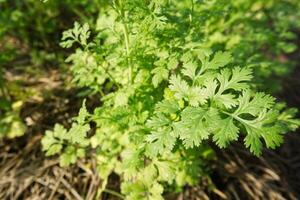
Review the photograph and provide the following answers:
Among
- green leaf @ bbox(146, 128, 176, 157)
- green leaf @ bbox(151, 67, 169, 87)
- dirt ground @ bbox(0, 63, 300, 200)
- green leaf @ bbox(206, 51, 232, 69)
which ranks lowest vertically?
dirt ground @ bbox(0, 63, 300, 200)

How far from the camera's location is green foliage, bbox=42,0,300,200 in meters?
1.67

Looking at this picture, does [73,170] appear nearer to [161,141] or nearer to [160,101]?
[160,101]

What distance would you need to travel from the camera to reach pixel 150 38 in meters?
1.94

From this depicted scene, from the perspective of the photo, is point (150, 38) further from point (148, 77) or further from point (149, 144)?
point (149, 144)

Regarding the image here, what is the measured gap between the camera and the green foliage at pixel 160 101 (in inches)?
65.8

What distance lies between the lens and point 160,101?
208cm

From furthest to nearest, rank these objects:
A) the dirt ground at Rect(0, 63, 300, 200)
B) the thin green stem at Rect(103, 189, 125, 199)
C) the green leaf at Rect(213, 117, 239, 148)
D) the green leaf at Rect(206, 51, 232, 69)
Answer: the dirt ground at Rect(0, 63, 300, 200), the thin green stem at Rect(103, 189, 125, 199), the green leaf at Rect(206, 51, 232, 69), the green leaf at Rect(213, 117, 239, 148)

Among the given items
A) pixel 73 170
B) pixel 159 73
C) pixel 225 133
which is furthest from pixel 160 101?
pixel 73 170

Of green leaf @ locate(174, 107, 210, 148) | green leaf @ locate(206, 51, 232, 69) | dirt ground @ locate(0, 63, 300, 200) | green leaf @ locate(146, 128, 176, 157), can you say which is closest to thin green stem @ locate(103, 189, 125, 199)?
dirt ground @ locate(0, 63, 300, 200)

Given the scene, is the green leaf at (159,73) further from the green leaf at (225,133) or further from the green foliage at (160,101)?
the green leaf at (225,133)

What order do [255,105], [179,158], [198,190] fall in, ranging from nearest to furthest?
1. [255,105]
2. [179,158]
3. [198,190]

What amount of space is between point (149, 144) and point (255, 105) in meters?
0.48

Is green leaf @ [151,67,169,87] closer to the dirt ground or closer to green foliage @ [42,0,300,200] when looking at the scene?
green foliage @ [42,0,300,200]

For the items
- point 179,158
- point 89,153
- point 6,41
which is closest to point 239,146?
point 179,158
